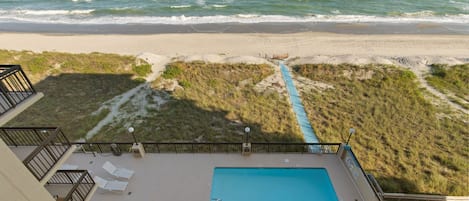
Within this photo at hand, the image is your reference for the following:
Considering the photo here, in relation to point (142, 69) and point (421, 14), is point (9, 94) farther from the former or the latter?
point (421, 14)

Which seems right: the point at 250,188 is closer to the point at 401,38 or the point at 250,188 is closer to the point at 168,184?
the point at 168,184

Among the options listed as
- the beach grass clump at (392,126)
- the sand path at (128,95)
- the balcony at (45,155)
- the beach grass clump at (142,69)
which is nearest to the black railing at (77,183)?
the balcony at (45,155)

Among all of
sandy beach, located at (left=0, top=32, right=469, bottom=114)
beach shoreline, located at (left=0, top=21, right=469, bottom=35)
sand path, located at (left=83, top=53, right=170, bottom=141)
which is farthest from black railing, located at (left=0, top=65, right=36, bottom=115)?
beach shoreline, located at (left=0, top=21, right=469, bottom=35)

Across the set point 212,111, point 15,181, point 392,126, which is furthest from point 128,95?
point 392,126

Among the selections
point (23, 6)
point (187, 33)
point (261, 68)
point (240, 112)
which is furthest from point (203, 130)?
point (23, 6)

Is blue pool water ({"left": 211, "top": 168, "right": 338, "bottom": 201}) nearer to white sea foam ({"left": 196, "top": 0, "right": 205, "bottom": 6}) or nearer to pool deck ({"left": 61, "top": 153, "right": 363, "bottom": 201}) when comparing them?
pool deck ({"left": 61, "top": 153, "right": 363, "bottom": 201})

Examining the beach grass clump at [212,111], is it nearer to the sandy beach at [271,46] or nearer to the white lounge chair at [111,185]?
the sandy beach at [271,46]
